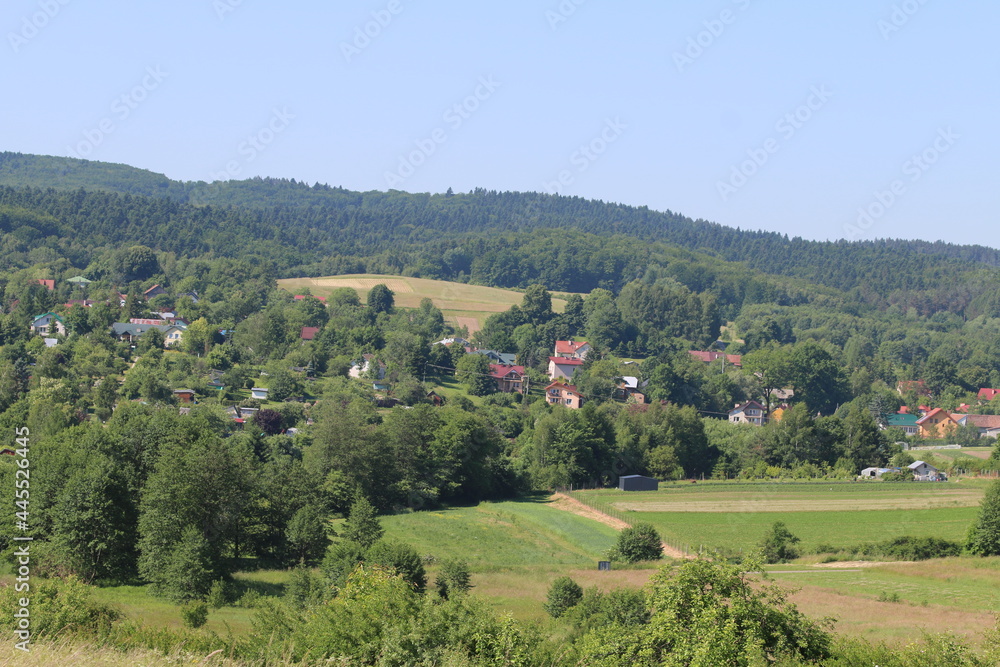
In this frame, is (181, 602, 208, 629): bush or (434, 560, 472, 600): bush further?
(434, 560, 472, 600): bush

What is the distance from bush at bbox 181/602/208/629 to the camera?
22141mm

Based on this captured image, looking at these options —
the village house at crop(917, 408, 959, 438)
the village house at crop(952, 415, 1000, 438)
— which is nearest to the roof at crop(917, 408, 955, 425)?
the village house at crop(917, 408, 959, 438)

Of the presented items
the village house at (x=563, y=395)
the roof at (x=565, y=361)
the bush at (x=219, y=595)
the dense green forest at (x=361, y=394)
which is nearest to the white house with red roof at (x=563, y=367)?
the roof at (x=565, y=361)

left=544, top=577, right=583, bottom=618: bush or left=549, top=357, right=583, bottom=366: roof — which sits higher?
left=549, top=357, right=583, bottom=366: roof

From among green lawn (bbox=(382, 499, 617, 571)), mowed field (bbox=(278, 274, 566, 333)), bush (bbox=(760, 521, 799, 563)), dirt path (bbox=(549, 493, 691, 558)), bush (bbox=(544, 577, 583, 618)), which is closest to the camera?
bush (bbox=(544, 577, 583, 618))

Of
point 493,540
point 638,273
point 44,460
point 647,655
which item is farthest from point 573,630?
point 638,273

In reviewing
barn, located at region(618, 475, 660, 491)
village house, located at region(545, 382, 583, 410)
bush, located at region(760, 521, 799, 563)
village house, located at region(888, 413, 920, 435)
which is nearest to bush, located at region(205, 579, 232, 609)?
bush, located at region(760, 521, 799, 563)

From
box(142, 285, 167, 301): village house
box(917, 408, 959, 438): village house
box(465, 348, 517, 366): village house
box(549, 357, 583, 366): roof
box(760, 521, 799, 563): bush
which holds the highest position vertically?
box(142, 285, 167, 301): village house

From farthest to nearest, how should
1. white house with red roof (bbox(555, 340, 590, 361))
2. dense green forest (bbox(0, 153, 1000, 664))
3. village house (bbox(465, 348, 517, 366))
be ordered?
white house with red roof (bbox(555, 340, 590, 361)) → village house (bbox(465, 348, 517, 366)) → dense green forest (bbox(0, 153, 1000, 664))

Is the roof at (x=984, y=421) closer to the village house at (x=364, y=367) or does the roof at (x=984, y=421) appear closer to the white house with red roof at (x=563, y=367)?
the white house with red roof at (x=563, y=367)

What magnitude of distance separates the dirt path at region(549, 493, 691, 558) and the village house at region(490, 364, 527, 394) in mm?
22679

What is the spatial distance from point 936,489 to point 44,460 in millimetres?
40232

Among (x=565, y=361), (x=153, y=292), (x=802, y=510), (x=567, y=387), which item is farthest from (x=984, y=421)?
(x=153, y=292)

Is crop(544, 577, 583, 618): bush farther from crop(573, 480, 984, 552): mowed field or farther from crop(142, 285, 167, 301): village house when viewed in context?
crop(142, 285, 167, 301): village house
